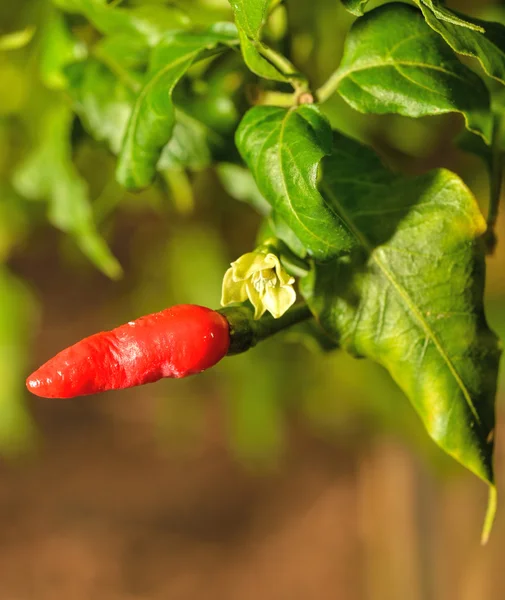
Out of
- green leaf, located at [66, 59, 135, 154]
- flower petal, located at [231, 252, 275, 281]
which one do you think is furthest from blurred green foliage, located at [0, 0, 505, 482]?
flower petal, located at [231, 252, 275, 281]

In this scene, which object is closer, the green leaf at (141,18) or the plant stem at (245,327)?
the plant stem at (245,327)

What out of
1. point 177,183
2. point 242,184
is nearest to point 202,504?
point 177,183

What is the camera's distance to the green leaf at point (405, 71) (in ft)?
1.43

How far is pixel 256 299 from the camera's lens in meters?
0.44

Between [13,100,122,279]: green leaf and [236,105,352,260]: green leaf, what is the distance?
0.30 m

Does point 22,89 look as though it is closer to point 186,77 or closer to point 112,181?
point 112,181

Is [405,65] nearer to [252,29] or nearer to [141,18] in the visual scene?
[252,29]

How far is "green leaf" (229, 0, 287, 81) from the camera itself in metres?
0.40

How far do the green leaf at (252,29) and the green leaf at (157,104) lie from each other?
0.03m

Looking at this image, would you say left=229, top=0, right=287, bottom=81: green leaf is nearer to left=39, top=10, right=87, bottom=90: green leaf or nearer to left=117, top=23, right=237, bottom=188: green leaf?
left=117, top=23, right=237, bottom=188: green leaf

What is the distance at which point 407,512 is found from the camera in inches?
65.4

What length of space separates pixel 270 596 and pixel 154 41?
4.48 feet

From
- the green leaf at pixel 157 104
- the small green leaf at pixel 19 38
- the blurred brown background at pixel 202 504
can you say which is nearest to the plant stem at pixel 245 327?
the green leaf at pixel 157 104

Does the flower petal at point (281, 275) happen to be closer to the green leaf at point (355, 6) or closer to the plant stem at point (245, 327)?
the plant stem at point (245, 327)
